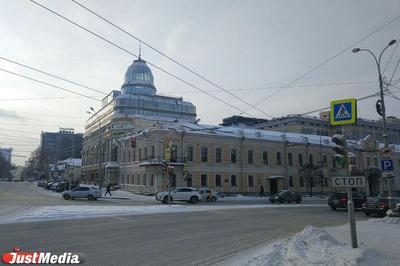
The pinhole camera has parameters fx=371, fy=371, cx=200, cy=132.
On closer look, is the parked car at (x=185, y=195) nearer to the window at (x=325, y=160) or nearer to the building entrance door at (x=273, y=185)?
the building entrance door at (x=273, y=185)

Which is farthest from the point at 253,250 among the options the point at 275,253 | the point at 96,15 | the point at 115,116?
the point at 115,116

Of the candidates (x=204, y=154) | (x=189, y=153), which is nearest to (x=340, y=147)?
(x=189, y=153)

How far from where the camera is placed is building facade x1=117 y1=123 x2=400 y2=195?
49.8 meters

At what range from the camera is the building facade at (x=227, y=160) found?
163 feet

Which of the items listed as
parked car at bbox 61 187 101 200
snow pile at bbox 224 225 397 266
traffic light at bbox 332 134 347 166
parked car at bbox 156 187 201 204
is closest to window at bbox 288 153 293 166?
parked car at bbox 156 187 201 204

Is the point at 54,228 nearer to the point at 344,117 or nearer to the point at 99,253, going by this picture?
the point at 99,253

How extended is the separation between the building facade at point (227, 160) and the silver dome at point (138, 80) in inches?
1018

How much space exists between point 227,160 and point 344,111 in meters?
43.4

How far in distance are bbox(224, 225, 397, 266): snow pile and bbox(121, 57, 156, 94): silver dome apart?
8113 centimetres

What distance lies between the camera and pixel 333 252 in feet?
30.7

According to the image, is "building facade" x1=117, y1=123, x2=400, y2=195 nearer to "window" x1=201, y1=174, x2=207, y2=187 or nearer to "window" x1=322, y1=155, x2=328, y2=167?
"window" x1=201, y1=174, x2=207, y2=187

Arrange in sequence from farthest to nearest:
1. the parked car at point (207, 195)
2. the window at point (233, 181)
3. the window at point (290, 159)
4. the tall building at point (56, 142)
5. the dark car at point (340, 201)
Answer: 1. the tall building at point (56, 142)
2. the window at point (290, 159)
3. the window at point (233, 181)
4. the parked car at point (207, 195)
5. the dark car at point (340, 201)

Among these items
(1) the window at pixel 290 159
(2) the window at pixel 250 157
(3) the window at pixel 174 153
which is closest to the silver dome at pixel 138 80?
(2) the window at pixel 250 157

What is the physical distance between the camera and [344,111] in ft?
34.9
